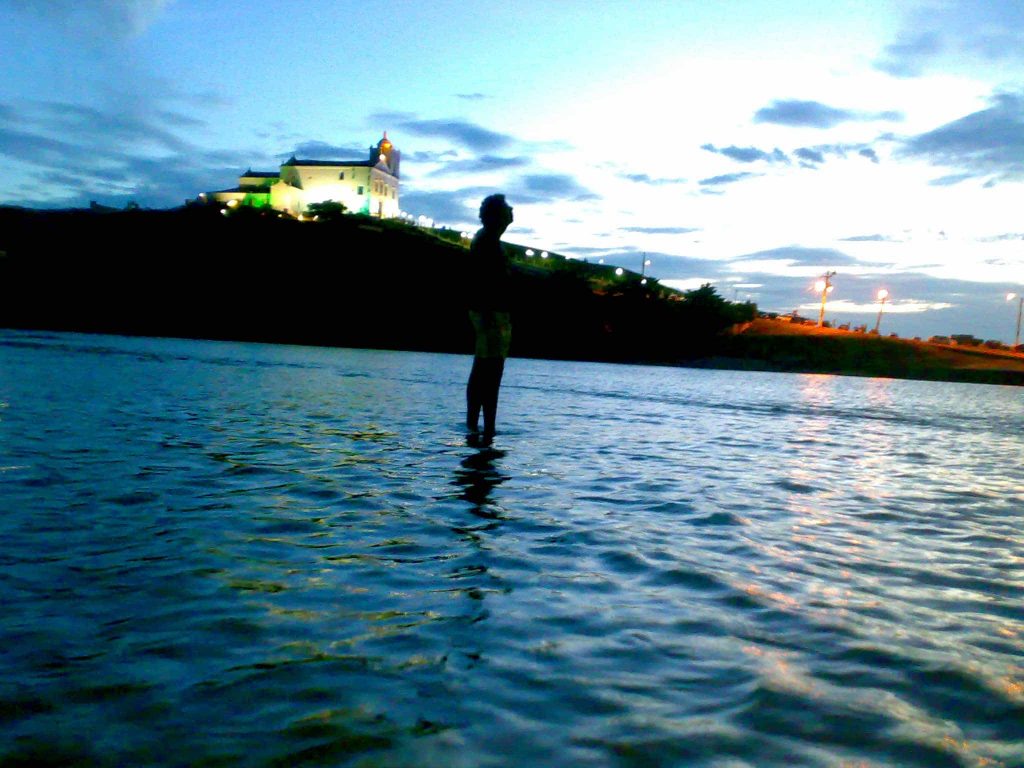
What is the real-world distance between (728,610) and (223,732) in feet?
8.93

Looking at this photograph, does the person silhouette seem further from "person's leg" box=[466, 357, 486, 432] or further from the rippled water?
the rippled water

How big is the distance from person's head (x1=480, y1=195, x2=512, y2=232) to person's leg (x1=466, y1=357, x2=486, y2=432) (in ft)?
6.64

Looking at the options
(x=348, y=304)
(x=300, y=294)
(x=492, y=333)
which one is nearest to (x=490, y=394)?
(x=492, y=333)

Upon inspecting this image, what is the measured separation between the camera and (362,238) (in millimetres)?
112438

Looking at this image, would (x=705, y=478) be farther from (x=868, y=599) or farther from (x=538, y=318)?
(x=538, y=318)

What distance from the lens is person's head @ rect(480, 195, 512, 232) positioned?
11625 mm

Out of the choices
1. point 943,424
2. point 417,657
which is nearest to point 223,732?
point 417,657

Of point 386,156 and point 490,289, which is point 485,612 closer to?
point 490,289

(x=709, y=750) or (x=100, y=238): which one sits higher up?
(x=100, y=238)

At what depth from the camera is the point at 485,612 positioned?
13.2 feet

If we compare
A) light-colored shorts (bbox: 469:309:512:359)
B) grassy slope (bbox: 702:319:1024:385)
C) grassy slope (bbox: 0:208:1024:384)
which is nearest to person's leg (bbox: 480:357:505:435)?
light-colored shorts (bbox: 469:309:512:359)

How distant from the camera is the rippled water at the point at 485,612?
9.09ft

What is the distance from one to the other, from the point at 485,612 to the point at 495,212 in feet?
27.9

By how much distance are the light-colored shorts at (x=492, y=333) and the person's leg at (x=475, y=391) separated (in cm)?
24
